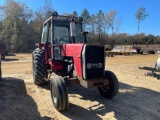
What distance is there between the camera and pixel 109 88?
585cm

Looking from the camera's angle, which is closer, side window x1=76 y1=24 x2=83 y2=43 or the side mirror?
the side mirror

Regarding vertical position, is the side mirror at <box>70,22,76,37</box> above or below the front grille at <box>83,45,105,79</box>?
above

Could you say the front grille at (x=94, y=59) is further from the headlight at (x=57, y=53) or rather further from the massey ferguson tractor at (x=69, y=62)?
the headlight at (x=57, y=53)

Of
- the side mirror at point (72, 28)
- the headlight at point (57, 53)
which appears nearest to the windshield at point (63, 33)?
the headlight at point (57, 53)

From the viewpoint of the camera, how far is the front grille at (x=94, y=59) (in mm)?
4980

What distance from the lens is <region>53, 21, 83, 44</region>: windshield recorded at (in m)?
6.52

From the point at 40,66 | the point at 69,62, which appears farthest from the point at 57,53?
the point at 40,66

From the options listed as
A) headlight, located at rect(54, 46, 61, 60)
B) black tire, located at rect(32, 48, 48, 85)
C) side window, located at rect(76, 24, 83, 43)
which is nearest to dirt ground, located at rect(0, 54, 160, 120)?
black tire, located at rect(32, 48, 48, 85)

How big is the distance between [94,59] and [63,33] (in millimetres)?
2046

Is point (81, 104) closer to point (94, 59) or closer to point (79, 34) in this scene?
point (94, 59)

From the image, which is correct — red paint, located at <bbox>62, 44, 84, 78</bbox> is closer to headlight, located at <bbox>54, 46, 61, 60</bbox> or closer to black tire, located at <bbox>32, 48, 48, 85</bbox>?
headlight, located at <bbox>54, 46, 61, 60</bbox>

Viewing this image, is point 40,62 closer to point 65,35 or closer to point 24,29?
point 65,35

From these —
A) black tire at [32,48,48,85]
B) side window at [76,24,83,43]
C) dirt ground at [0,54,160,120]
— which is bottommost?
dirt ground at [0,54,160,120]

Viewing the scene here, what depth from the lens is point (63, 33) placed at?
6.65m
